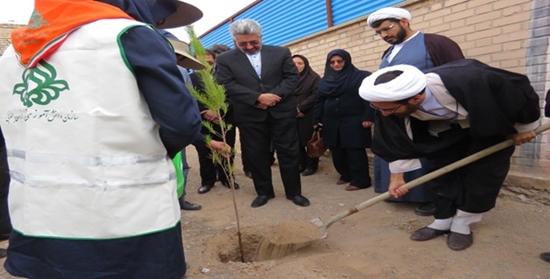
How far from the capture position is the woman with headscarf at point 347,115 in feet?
12.8

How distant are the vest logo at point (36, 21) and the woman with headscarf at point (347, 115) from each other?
123 inches

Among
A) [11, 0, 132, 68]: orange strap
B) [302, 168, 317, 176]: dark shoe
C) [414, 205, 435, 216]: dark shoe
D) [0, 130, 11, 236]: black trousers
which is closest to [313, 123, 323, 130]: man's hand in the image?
[302, 168, 317, 176]: dark shoe

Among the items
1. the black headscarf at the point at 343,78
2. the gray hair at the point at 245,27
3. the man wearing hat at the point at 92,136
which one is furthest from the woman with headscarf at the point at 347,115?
the man wearing hat at the point at 92,136

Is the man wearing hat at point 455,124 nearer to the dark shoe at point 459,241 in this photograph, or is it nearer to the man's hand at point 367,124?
the dark shoe at point 459,241

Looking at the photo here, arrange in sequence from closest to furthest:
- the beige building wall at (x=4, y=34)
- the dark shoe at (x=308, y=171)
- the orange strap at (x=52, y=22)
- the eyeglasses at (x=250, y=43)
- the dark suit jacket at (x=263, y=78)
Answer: the orange strap at (x=52, y=22)
the eyeglasses at (x=250, y=43)
the dark suit jacket at (x=263, y=78)
the dark shoe at (x=308, y=171)
the beige building wall at (x=4, y=34)

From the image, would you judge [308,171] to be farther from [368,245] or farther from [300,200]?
[368,245]

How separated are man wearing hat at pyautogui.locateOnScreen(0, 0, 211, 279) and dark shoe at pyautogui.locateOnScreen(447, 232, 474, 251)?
2033 millimetres

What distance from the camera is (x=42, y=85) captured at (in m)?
1.22

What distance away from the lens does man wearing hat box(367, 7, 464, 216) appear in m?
2.95

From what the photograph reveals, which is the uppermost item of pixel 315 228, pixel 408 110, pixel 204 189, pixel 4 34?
pixel 4 34

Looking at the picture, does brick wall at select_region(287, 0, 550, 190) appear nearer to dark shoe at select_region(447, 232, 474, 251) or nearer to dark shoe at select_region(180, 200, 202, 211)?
dark shoe at select_region(447, 232, 474, 251)

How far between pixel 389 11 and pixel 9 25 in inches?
869

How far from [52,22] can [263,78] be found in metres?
2.41

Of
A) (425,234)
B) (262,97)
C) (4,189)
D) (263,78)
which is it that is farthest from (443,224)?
(4,189)
